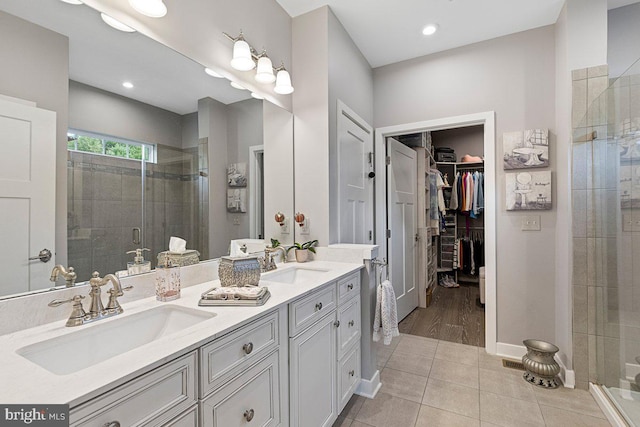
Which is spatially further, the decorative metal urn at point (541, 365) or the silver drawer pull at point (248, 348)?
the decorative metal urn at point (541, 365)

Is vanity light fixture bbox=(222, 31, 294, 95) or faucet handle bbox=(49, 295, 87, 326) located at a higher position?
vanity light fixture bbox=(222, 31, 294, 95)

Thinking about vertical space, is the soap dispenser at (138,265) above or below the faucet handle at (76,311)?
above

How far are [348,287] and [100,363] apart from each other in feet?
4.36

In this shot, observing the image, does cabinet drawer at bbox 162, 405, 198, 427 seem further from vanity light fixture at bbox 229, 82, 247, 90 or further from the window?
vanity light fixture at bbox 229, 82, 247, 90

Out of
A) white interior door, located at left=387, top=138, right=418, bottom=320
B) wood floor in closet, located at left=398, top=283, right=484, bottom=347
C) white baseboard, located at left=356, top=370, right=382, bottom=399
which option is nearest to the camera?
A: white baseboard, located at left=356, top=370, right=382, bottom=399

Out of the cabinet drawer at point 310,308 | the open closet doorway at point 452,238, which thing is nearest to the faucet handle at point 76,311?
the cabinet drawer at point 310,308

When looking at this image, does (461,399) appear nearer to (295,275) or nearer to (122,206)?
(295,275)

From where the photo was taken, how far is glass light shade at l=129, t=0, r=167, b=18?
49.6 inches

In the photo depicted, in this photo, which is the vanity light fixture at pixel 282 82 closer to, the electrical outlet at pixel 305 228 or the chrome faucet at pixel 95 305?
the electrical outlet at pixel 305 228

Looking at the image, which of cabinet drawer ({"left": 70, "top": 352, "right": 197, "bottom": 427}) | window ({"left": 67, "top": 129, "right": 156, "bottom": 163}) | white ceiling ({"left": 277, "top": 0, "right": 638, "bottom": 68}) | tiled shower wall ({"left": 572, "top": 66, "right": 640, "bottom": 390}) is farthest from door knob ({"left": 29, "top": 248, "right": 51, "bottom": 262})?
tiled shower wall ({"left": 572, "top": 66, "right": 640, "bottom": 390})

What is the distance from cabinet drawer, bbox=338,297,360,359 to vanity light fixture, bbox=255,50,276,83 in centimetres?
153

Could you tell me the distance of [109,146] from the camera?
122 cm

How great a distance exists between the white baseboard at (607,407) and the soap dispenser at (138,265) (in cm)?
267

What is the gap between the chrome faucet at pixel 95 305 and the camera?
38.7 inches
